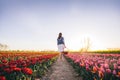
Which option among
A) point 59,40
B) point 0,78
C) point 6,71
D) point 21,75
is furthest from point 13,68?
point 59,40

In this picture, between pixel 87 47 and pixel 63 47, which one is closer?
pixel 63 47

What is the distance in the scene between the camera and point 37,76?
29.6 feet

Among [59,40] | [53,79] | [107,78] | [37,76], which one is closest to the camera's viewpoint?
[107,78]

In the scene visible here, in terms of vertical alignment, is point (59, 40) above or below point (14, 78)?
above

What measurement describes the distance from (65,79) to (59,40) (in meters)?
6.60

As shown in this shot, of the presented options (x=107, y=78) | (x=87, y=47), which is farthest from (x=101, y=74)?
(x=87, y=47)

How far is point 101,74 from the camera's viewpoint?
209 inches

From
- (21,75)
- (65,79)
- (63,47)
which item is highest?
(63,47)

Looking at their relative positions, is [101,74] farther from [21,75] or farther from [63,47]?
[63,47]

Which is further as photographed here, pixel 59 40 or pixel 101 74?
pixel 59 40

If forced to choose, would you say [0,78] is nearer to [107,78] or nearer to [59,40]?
[107,78]

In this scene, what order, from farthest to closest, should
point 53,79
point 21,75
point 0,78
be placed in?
1. point 53,79
2. point 21,75
3. point 0,78

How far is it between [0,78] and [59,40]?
1099 centimetres

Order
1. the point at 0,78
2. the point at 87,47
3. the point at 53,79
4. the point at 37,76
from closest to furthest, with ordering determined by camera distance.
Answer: the point at 0,78, the point at 53,79, the point at 37,76, the point at 87,47
